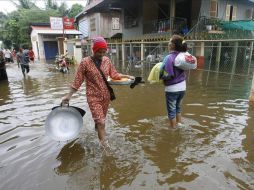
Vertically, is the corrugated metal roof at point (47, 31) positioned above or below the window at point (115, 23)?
below

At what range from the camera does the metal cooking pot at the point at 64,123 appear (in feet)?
12.1

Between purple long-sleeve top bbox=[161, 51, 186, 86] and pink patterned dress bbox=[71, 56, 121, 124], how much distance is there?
38.3 inches

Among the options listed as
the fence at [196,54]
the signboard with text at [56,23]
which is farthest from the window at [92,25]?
the fence at [196,54]

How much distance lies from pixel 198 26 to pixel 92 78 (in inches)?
543

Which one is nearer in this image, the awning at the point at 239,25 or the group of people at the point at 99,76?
the group of people at the point at 99,76

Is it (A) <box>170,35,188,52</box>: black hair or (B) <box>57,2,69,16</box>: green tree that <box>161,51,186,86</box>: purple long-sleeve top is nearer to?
(A) <box>170,35,188,52</box>: black hair

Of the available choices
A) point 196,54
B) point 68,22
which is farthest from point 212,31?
point 68,22

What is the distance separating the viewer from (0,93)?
8820 millimetres

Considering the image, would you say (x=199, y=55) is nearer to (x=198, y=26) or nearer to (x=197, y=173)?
(x=198, y=26)

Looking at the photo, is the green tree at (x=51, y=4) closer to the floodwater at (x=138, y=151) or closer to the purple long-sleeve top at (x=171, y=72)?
the floodwater at (x=138, y=151)

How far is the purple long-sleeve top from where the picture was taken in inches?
159

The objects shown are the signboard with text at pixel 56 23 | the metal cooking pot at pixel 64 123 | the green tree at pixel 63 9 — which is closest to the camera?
the metal cooking pot at pixel 64 123

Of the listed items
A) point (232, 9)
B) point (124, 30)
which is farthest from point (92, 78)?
point (124, 30)

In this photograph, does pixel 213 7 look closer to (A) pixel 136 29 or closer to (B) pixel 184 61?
(A) pixel 136 29
